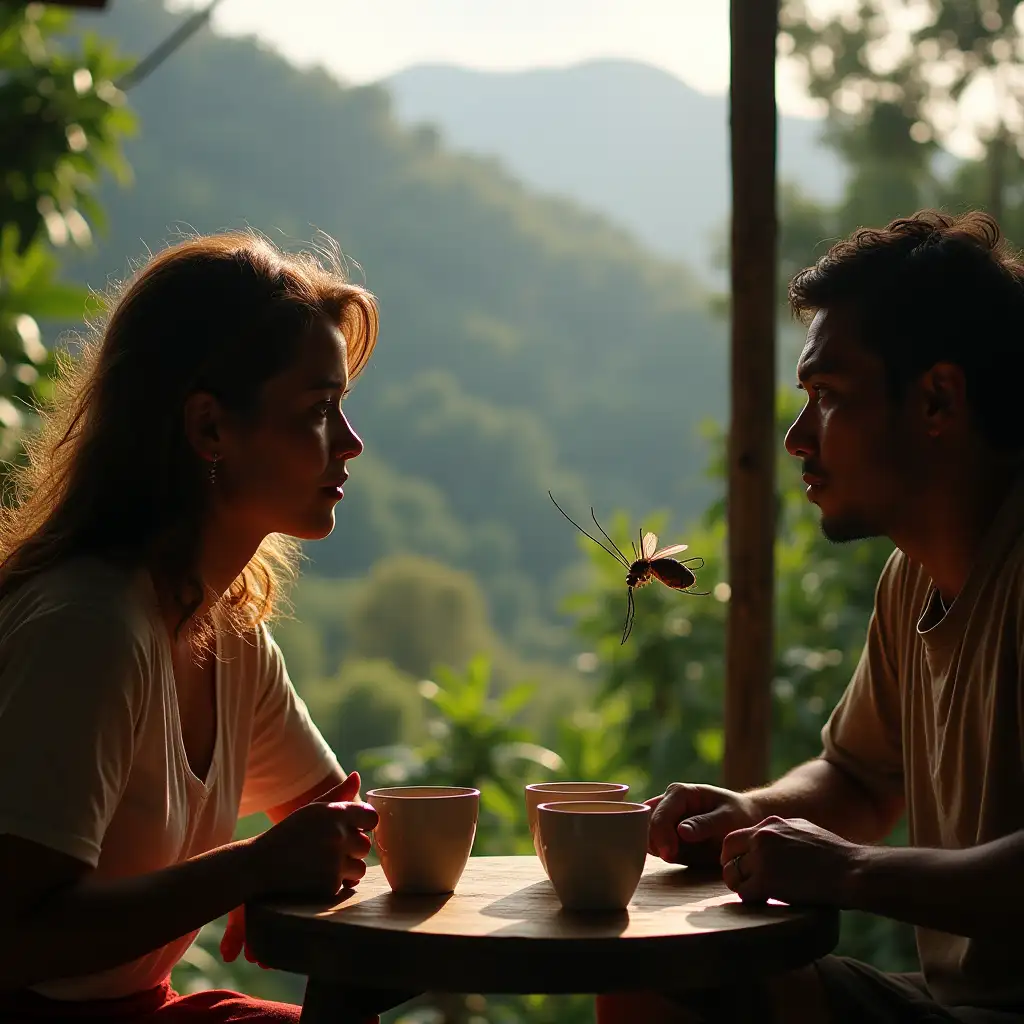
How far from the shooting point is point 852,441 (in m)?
1.65

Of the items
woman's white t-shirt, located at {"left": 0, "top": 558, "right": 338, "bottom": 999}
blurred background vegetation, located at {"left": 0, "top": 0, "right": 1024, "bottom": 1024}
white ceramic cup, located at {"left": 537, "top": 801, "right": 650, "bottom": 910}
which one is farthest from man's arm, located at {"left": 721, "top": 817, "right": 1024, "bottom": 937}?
blurred background vegetation, located at {"left": 0, "top": 0, "right": 1024, "bottom": 1024}

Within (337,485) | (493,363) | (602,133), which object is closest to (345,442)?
(337,485)

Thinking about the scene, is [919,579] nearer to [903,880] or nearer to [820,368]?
[820,368]

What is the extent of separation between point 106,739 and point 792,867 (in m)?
0.72

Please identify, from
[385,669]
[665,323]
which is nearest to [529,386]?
[665,323]

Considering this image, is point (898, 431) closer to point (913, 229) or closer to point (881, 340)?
point (881, 340)

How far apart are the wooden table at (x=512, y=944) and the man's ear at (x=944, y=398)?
25.7 inches

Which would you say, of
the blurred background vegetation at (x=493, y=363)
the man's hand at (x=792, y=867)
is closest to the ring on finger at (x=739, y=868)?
the man's hand at (x=792, y=867)

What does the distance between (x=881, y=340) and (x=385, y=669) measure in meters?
2.93

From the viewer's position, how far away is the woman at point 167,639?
1.26 m

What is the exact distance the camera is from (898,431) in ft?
5.36

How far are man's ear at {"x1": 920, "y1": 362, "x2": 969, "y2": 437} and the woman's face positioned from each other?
2.42 ft

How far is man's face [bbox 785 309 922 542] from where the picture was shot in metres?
1.63

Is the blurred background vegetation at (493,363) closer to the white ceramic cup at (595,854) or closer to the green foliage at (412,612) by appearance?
the green foliage at (412,612)
